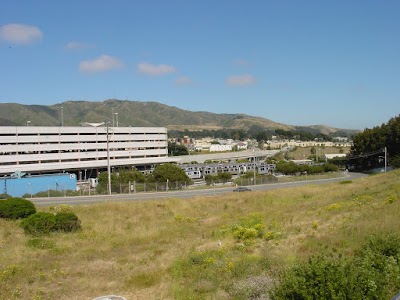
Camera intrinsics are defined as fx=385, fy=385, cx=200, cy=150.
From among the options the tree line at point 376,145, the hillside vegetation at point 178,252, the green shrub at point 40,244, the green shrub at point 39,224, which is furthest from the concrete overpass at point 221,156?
the green shrub at point 40,244

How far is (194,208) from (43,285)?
61.0 feet

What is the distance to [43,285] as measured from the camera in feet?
41.7

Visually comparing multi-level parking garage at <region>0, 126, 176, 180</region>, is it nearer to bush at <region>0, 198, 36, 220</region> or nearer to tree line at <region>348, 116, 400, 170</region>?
bush at <region>0, 198, 36, 220</region>

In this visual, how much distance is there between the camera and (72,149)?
282 feet

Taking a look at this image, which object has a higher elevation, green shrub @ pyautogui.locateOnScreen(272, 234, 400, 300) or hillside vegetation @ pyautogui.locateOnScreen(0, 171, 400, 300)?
green shrub @ pyautogui.locateOnScreen(272, 234, 400, 300)

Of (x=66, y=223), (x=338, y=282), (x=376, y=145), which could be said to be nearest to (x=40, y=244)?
(x=66, y=223)

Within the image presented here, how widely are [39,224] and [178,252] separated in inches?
381

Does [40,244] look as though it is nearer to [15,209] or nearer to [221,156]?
[15,209]

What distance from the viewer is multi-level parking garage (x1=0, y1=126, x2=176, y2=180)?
7562 centimetres

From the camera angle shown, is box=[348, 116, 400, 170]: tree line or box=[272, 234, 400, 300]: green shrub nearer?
box=[272, 234, 400, 300]: green shrub

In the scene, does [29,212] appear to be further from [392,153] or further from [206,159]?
[206,159]

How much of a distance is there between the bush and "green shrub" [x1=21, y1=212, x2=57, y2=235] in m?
2.88

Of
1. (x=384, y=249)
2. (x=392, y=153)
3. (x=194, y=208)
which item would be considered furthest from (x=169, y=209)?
(x=392, y=153)

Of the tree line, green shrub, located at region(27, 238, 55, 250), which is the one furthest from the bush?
the tree line
